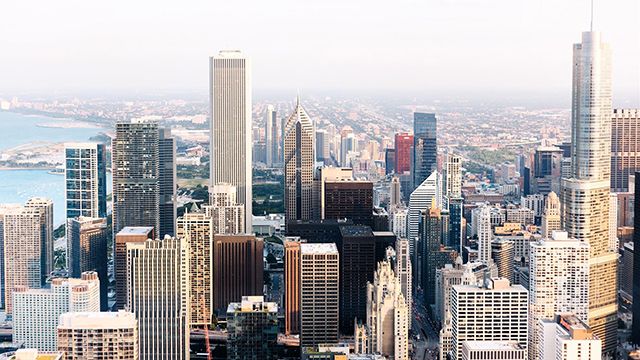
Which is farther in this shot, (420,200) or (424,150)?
(424,150)

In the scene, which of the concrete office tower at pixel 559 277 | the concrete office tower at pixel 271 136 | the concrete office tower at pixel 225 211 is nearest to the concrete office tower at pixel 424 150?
the concrete office tower at pixel 271 136

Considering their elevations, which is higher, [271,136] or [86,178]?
[271,136]

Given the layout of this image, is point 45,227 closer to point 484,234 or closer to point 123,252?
point 123,252

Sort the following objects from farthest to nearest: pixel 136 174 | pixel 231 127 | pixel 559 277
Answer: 1. pixel 231 127
2. pixel 136 174
3. pixel 559 277

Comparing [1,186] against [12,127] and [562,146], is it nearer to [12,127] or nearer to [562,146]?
[12,127]

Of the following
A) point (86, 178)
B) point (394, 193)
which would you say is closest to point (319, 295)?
point (394, 193)

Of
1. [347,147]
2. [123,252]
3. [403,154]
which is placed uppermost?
[347,147]

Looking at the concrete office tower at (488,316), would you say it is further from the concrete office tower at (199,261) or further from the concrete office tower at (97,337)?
the concrete office tower at (199,261)
